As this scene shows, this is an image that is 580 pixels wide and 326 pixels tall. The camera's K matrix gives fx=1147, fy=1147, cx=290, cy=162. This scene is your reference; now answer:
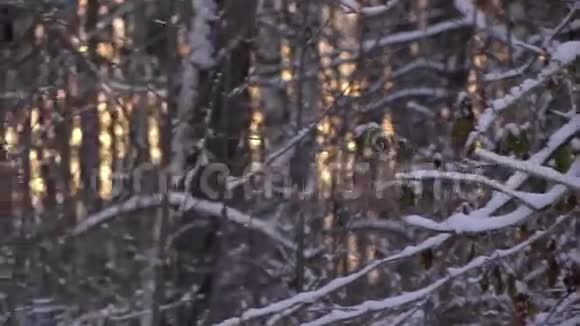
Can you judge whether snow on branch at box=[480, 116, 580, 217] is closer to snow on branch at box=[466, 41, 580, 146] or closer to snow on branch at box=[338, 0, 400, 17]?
snow on branch at box=[466, 41, 580, 146]

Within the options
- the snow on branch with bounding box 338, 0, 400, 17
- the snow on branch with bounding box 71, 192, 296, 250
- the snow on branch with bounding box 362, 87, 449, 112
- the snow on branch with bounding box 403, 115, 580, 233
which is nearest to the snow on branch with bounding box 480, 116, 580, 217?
the snow on branch with bounding box 403, 115, 580, 233

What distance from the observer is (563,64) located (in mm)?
4004

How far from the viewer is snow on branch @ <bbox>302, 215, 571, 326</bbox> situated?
417 cm

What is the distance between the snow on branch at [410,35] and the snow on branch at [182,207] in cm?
127

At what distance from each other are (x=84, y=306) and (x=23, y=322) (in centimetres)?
36

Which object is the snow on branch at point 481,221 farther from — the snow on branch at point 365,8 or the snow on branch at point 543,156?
the snow on branch at point 365,8

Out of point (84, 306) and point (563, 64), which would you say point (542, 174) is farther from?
point (84, 306)

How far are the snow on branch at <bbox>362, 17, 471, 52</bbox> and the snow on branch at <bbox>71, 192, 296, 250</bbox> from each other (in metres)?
1.27

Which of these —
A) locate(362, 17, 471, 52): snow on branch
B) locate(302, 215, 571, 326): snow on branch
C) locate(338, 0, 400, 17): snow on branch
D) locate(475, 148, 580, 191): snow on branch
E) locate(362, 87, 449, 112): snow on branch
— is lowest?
locate(302, 215, 571, 326): snow on branch

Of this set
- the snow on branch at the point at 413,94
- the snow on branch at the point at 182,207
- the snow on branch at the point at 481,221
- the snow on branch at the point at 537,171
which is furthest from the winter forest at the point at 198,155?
the snow on branch at the point at 537,171

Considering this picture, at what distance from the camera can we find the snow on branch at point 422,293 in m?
4.17

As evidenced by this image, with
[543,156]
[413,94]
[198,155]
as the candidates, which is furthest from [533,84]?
[413,94]

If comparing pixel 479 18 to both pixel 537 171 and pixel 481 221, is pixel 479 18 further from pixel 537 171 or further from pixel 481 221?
pixel 537 171

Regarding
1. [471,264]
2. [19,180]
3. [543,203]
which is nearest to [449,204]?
[471,264]
